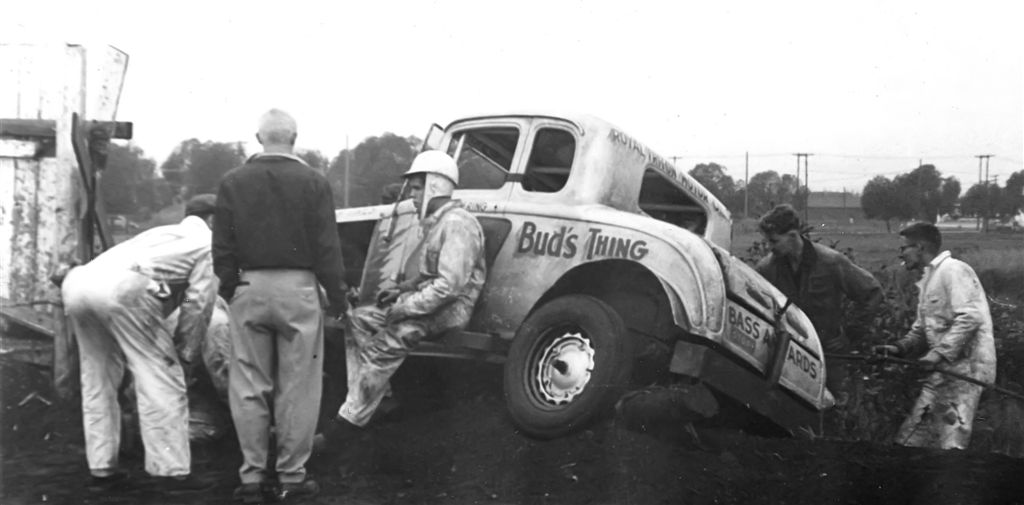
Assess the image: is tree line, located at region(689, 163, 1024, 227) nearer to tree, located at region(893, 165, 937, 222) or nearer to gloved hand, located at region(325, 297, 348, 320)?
tree, located at region(893, 165, 937, 222)

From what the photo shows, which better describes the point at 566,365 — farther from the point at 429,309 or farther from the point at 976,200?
the point at 976,200

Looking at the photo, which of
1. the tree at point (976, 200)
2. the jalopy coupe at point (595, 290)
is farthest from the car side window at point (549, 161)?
the tree at point (976, 200)

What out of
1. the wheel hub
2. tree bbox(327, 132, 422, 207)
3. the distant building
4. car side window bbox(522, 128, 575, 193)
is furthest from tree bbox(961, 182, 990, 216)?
tree bbox(327, 132, 422, 207)

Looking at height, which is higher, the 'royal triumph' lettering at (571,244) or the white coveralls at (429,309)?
the 'royal triumph' lettering at (571,244)

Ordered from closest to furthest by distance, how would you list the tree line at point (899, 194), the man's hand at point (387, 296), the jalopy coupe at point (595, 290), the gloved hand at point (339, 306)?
the gloved hand at point (339, 306), the jalopy coupe at point (595, 290), the man's hand at point (387, 296), the tree line at point (899, 194)

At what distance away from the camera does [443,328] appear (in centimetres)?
586

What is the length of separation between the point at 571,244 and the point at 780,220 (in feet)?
5.72

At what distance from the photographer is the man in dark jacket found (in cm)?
673

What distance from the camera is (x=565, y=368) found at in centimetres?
548

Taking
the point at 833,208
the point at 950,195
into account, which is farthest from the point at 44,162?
the point at 950,195

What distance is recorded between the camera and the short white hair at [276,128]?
5.05 m

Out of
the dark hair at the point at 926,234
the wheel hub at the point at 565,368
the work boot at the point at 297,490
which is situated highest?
the dark hair at the point at 926,234

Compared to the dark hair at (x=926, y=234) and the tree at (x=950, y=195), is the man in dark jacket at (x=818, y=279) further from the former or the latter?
the tree at (x=950, y=195)

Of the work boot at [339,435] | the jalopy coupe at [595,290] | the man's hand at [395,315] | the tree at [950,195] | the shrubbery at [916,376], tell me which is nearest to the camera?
the jalopy coupe at [595,290]
